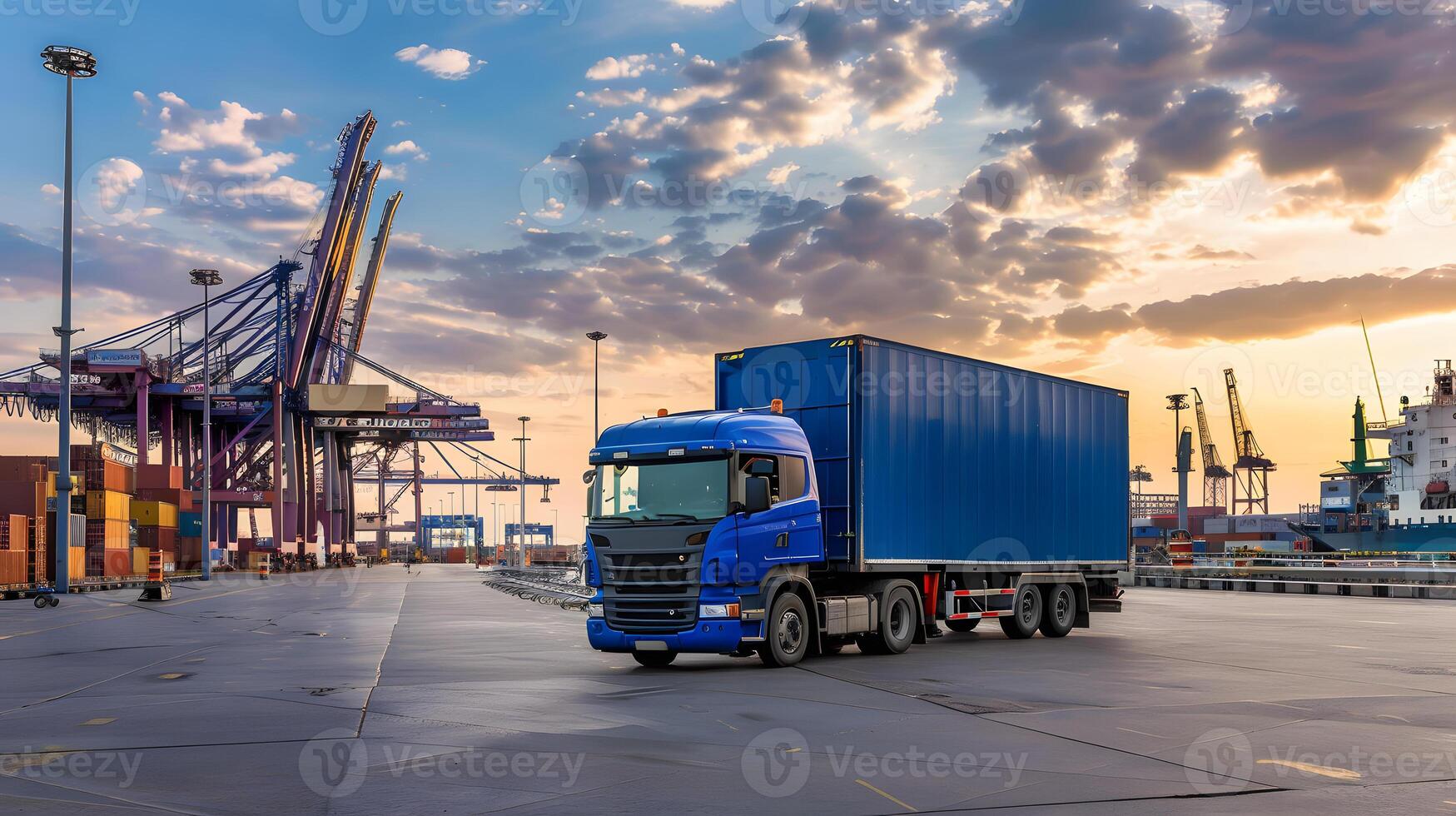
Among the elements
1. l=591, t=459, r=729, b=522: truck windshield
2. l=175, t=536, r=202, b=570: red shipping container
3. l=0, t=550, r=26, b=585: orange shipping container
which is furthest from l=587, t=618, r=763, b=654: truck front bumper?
l=175, t=536, r=202, b=570: red shipping container

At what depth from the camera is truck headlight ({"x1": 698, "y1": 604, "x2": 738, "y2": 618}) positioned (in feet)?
49.3

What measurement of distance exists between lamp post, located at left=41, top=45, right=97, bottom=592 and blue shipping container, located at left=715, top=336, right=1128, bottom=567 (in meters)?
29.2

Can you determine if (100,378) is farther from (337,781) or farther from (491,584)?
(337,781)

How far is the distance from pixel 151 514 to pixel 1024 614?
6420cm

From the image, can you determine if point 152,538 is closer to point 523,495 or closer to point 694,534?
point 523,495

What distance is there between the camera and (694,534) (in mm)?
15125

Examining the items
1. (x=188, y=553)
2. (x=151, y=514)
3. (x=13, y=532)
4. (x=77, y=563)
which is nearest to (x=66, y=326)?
(x=13, y=532)

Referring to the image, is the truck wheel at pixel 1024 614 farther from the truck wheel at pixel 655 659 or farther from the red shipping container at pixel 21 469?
the red shipping container at pixel 21 469

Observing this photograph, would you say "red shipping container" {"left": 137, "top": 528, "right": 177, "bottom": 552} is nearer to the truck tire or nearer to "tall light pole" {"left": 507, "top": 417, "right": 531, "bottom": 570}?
"tall light pole" {"left": 507, "top": 417, "right": 531, "bottom": 570}

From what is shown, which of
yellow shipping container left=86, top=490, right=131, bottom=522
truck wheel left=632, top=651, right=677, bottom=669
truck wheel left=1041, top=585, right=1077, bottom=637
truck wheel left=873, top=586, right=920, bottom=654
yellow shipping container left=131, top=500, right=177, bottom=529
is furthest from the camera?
yellow shipping container left=131, top=500, right=177, bottom=529

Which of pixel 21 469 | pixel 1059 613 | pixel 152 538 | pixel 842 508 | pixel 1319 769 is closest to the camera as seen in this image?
pixel 1319 769

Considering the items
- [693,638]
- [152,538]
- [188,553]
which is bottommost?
[188,553]

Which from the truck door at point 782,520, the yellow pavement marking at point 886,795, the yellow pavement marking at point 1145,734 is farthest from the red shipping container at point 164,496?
the yellow pavement marking at point 886,795

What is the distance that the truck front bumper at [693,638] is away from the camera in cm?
1505
